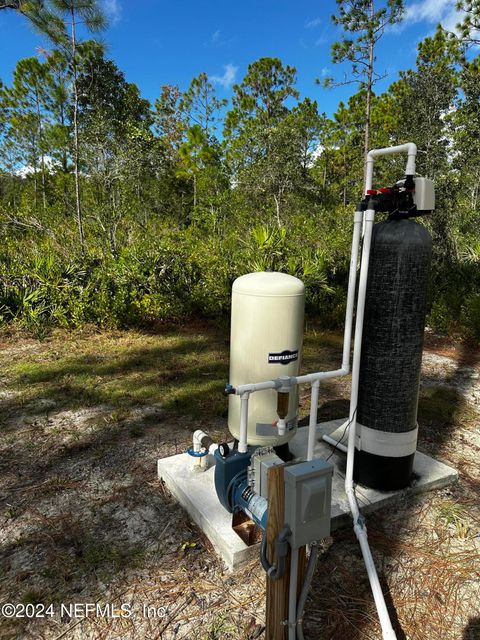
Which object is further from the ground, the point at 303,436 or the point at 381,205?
the point at 381,205

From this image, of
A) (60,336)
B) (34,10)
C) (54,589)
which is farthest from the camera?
(34,10)

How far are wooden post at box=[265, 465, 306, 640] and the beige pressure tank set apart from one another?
4.00ft

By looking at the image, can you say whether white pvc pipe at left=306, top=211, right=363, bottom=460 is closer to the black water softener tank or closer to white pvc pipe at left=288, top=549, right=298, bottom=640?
the black water softener tank

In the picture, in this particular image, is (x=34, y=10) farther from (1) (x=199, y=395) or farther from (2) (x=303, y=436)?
(2) (x=303, y=436)

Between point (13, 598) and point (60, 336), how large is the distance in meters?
5.18

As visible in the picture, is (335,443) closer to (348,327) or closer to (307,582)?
(348,327)

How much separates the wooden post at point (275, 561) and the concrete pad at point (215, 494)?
600mm

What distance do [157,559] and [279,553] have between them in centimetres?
113

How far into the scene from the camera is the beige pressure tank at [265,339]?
2613 mm

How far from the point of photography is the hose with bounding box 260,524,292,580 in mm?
1466

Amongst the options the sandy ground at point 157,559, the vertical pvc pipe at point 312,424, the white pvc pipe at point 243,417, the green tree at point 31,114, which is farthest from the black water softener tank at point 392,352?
the green tree at point 31,114

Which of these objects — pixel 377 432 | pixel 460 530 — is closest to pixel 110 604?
pixel 377 432

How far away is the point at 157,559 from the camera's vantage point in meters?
2.27

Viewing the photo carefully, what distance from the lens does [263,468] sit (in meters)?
1.93
